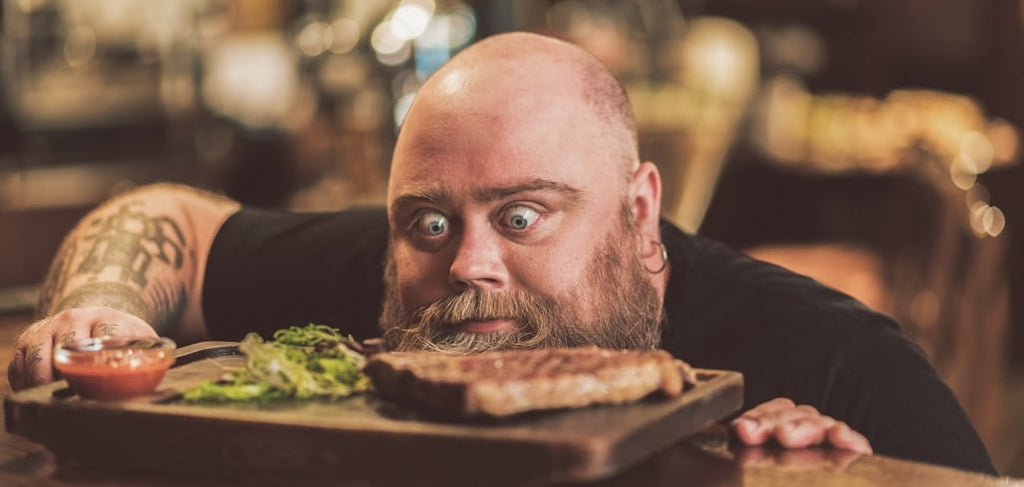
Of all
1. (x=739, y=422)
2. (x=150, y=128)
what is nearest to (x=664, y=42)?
(x=150, y=128)

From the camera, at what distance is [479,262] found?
193cm

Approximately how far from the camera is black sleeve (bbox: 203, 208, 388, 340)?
2.65m

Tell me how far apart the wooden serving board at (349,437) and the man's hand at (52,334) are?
0.56ft

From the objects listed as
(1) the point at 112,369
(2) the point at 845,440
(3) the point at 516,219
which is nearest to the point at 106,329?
(1) the point at 112,369

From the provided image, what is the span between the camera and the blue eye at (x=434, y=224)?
2.05 meters

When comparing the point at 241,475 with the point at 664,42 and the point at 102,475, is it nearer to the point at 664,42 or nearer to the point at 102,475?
the point at 102,475

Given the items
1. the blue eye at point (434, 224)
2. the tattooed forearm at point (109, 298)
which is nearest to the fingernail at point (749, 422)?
the blue eye at point (434, 224)

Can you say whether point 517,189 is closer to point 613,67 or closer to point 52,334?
point 52,334

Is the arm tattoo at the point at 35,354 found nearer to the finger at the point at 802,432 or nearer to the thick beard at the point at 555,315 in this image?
the thick beard at the point at 555,315

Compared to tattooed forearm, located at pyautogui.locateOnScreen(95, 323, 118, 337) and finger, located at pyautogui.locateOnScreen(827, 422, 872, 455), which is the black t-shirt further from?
tattooed forearm, located at pyautogui.locateOnScreen(95, 323, 118, 337)

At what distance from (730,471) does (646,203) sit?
97 cm

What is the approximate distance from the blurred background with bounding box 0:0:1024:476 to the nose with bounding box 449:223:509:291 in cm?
285

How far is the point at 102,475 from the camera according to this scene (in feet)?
4.86

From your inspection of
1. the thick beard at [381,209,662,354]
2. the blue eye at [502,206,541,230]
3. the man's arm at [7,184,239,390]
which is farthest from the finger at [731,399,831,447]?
the man's arm at [7,184,239,390]
